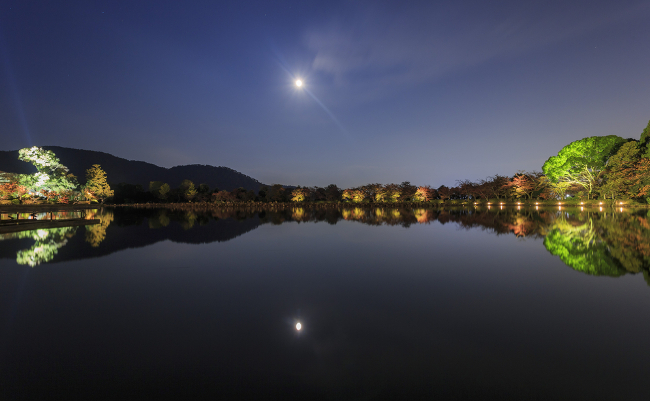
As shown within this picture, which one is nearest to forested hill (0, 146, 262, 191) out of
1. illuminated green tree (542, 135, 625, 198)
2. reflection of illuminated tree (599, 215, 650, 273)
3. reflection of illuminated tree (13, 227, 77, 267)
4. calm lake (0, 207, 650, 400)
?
reflection of illuminated tree (13, 227, 77, 267)

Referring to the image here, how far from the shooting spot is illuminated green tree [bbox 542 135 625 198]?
43906 mm

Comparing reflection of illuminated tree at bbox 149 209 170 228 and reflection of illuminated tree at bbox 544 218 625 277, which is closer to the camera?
reflection of illuminated tree at bbox 544 218 625 277

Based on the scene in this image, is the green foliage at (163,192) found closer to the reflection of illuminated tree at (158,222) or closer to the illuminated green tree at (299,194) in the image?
the illuminated green tree at (299,194)

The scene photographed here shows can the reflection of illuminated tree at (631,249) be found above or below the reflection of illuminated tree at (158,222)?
above

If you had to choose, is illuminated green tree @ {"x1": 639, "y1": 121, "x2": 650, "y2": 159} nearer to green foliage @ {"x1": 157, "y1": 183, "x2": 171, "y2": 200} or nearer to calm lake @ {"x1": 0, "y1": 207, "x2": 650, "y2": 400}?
calm lake @ {"x1": 0, "y1": 207, "x2": 650, "y2": 400}

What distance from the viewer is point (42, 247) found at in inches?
429

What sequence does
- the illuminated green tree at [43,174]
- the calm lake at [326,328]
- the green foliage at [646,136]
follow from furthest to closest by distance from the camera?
the green foliage at [646,136], the illuminated green tree at [43,174], the calm lake at [326,328]

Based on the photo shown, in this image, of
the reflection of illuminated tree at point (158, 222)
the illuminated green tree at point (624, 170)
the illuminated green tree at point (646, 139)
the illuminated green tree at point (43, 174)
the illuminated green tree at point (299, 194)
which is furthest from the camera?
the illuminated green tree at point (299, 194)

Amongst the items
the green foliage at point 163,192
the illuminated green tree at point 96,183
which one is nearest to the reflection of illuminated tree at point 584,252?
the illuminated green tree at point 96,183

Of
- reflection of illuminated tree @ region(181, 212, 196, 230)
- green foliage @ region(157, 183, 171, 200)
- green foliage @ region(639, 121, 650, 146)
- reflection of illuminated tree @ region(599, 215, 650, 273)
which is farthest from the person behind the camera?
green foliage @ region(157, 183, 171, 200)

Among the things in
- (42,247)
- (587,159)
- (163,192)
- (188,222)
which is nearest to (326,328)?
(42,247)

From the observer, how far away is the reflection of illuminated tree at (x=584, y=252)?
26.2ft

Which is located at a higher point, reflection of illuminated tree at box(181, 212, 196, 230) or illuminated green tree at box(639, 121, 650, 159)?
illuminated green tree at box(639, 121, 650, 159)

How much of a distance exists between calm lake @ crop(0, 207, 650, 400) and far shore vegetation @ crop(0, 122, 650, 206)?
111 ft
